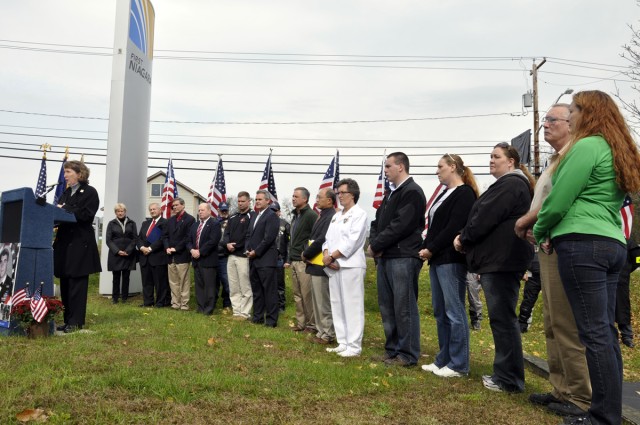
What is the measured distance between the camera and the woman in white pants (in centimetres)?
702

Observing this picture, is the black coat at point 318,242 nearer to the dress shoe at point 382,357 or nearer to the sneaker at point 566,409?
the dress shoe at point 382,357

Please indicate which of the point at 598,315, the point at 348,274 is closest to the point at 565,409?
the point at 598,315

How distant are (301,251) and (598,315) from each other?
6417 mm

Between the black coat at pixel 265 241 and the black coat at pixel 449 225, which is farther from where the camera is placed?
the black coat at pixel 265 241

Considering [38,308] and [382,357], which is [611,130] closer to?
[382,357]

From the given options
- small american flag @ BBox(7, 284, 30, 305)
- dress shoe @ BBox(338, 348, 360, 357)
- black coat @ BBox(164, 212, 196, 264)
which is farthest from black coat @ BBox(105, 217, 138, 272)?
dress shoe @ BBox(338, 348, 360, 357)

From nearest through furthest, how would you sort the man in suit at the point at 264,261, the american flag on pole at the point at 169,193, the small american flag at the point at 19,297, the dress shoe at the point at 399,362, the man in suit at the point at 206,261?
the dress shoe at the point at 399,362 < the small american flag at the point at 19,297 < the man in suit at the point at 264,261 < the man in suit at the point at 206,261 < the american flag on pole at the point at 169,193

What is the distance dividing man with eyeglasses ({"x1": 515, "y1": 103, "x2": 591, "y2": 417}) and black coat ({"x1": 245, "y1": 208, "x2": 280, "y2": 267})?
580 centimetres

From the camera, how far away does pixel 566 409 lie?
4.31 meters

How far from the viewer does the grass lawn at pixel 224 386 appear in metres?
3.89

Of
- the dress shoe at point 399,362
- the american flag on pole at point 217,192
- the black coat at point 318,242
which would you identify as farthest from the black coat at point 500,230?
the american flag on pole at point 217,192

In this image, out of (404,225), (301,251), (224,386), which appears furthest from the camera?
(301,251)

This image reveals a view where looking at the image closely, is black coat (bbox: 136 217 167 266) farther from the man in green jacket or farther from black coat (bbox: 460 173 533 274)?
black coat (bbox: 460 173 533 274)

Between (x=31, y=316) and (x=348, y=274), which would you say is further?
(x=348, y=274)
